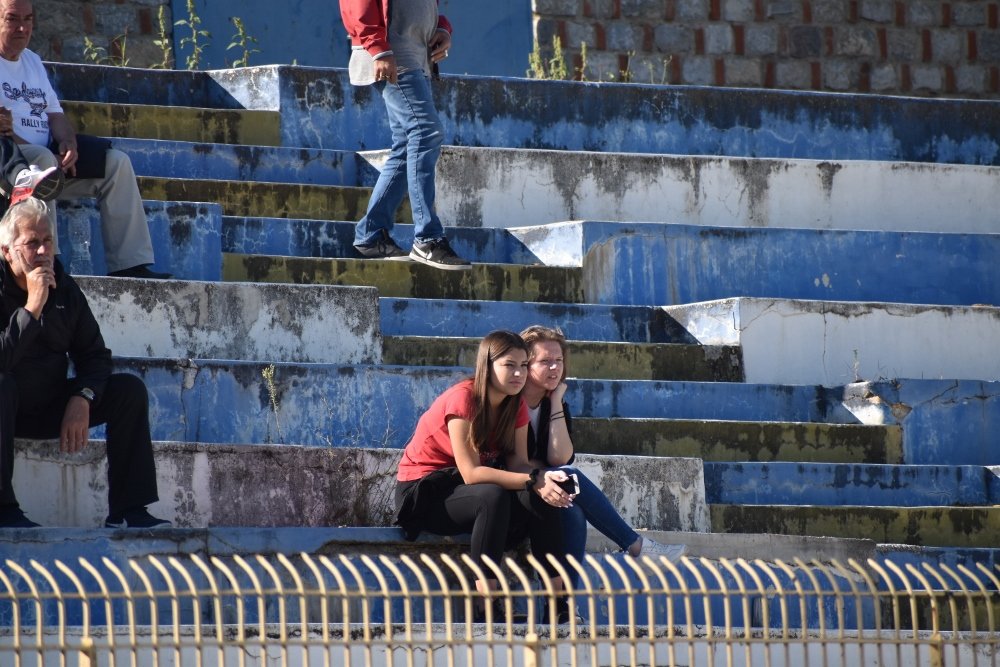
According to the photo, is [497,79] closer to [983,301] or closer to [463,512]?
[983,301]

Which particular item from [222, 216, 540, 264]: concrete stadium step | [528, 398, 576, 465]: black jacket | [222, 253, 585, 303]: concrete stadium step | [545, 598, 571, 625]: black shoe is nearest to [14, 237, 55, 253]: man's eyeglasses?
[528, 398, 576, 465]: black jacket

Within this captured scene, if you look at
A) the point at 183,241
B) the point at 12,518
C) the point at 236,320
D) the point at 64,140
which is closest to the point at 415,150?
the point at 183,241

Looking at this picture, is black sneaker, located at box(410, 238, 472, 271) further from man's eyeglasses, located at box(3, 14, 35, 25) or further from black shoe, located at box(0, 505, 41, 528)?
black shoe, located at box(0, 505, 41, 528)

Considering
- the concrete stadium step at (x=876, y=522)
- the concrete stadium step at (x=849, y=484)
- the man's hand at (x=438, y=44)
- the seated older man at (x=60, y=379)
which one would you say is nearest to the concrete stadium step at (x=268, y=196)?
the man's hand at (x=438, y=44)

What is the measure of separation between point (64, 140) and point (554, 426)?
2.66 metres

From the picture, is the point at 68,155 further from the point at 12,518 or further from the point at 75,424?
the point at 12,518

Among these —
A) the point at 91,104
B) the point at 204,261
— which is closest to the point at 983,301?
the point at 204,261

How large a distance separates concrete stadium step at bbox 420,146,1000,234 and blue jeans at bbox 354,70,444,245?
120cm

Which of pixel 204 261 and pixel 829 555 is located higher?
pixel 204 261

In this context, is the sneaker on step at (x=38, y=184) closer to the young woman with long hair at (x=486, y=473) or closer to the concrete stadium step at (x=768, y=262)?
the young woman with long hair at (x=486, y=473)

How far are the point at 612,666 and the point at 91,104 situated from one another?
5809 millimetres

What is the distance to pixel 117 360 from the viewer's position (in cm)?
759

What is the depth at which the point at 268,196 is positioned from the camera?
9.75m

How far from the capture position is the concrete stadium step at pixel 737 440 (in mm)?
8117
